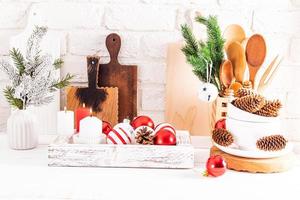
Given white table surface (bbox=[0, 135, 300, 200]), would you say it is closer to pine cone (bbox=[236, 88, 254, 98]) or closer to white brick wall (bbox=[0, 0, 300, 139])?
pine cone (bbox=[236, 88, 254, 98])

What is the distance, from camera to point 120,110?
1436mm

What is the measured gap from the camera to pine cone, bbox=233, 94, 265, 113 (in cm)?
113

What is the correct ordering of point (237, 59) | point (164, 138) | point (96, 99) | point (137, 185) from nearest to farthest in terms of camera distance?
point (137, 185) → point (164, 138) → point (237, 59) → point (96, 99)

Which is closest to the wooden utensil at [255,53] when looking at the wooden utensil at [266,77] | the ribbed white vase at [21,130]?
the wooden utensil at [266,77]

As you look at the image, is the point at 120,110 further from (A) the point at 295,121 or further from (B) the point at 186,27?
(A) the point at 295,121

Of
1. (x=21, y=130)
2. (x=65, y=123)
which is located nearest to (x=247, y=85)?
(x=65, y=123)

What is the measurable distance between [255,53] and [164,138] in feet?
1.12

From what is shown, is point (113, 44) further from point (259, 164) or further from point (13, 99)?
point (259, 164)

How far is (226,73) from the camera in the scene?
4.13 ft

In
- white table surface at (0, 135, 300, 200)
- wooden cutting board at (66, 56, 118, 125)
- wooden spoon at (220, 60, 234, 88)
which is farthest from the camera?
wooden cutting board at (66, 56, 118, 125)

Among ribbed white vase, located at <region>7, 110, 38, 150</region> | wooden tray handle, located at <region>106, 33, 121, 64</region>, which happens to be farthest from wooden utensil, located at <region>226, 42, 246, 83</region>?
ribbed white vase, located at <region>7, 110, 38, 150</region>

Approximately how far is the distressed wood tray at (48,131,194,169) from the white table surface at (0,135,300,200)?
28 millimetres

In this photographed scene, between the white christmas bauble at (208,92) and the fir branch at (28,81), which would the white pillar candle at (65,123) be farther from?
the white christmas bauble at (208,92)

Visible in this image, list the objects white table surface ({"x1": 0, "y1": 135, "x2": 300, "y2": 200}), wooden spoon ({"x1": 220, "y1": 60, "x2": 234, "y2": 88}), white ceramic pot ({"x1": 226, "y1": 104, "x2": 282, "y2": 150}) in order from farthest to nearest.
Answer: wooden spoon ({"x1": 220, "y1": 60, "x2": 234, "y2": 88}), white ceramic pot ({"x1": 226, "y1": 104, "x2": 282, "y2": 150}), white table surface ({"x1": 0, "y1": 135, "x2": 300, "y2": 200})
